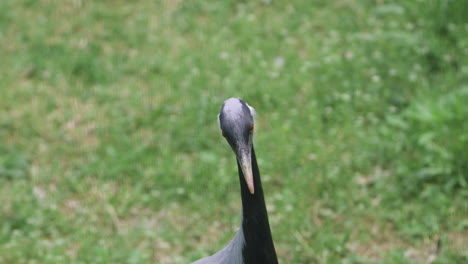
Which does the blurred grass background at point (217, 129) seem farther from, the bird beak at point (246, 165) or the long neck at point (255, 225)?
the bird beak at point (246, 165)

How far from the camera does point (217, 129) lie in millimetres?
5430

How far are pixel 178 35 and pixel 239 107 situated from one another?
3.98 m

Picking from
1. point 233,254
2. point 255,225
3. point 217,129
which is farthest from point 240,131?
point 217,129

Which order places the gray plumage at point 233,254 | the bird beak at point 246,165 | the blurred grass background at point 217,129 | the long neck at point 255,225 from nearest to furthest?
the bird beak at point 246,165 < the long neck at point 255,225 < the gray plumage at point 233,254 < the blurred grass background at point 217,129

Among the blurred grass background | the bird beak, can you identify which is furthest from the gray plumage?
the blurred grass background

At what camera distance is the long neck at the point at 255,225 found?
9.86 feet

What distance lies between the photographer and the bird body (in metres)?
2.79

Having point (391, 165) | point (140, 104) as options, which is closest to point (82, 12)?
point (140, 104)

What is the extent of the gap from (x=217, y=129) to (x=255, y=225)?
2.44 m

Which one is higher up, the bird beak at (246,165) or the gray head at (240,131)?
the gray head at (240,131)

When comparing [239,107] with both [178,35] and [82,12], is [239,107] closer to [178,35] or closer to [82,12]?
[178,35]

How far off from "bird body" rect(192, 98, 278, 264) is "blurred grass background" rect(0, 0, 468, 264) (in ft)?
3.95

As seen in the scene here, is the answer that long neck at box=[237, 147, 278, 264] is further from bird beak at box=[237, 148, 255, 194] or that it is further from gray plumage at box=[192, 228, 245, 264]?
bird beak at box=[237, 148, 255, 194]

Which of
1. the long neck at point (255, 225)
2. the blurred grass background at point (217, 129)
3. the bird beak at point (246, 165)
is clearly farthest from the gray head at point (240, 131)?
the blurred grass background at point (217, 129)
